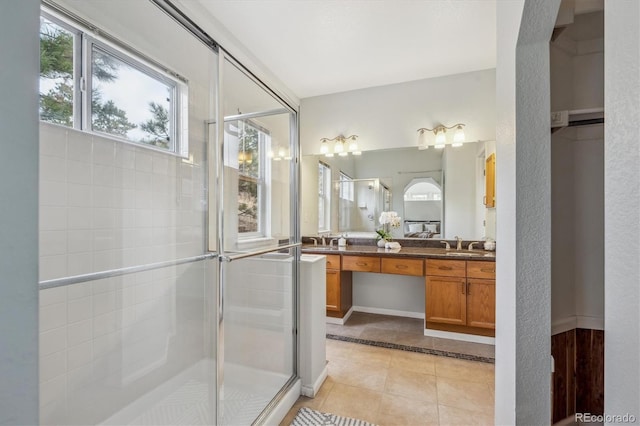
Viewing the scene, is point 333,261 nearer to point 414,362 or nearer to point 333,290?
point 333,290

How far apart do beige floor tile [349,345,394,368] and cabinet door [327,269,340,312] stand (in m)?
0.59

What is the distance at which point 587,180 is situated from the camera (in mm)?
1467

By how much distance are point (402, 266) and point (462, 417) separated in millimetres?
1386

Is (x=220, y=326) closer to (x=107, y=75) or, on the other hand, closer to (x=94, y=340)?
(x=94, y=340)

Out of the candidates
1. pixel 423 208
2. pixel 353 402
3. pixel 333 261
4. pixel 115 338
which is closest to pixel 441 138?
pixel 423 208

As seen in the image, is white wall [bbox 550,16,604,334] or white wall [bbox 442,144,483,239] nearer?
white wall [bbox 550,16,604,334]

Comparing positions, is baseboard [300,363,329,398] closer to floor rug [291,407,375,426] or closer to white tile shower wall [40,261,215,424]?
floor rug [291,407,375,426]

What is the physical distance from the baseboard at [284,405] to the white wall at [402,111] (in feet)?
8.42

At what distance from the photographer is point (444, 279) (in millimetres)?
2783

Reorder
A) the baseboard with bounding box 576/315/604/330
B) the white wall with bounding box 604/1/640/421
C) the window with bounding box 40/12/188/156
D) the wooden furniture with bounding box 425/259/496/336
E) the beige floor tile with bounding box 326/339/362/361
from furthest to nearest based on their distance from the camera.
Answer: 1. the wooden furniture with bounding box 425/259/496/336
2. the beige floor tile with bounding box 326/339/362/361
3. the baseboard with bounding box 576/315/604/330
4. the window with bounding box 40/12/188/156
5. the white wall with bounding box 604/1/640/421

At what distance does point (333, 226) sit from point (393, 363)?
1812mm

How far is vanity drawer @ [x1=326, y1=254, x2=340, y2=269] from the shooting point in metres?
3.19

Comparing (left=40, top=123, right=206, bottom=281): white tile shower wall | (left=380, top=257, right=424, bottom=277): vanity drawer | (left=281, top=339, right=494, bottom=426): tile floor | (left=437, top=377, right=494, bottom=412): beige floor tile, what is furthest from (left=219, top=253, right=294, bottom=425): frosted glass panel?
(left=380, top=257, right=424, bottom=277): vanity drawer

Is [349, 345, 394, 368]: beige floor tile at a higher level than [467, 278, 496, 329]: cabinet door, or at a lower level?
lower
